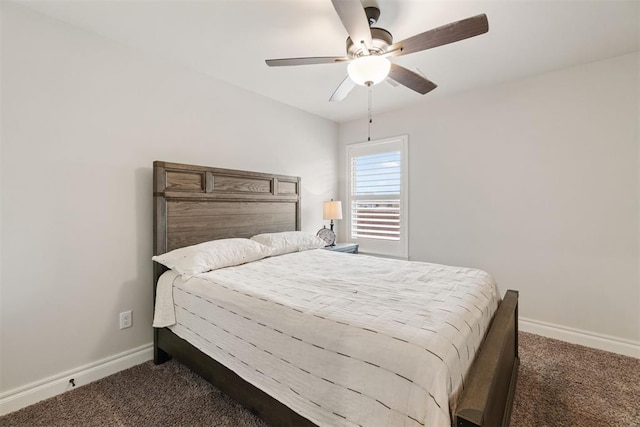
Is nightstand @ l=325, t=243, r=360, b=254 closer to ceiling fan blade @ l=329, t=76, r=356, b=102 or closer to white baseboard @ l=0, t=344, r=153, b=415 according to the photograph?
ceiling fan blade @ l=329, t=76, r=356, b=102

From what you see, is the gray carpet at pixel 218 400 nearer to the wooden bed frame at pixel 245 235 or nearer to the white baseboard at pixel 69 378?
the white baseboard at pixel 69 378

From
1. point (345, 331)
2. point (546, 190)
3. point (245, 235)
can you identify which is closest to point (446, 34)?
point (345, 331)

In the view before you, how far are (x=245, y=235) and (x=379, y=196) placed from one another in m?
1.88

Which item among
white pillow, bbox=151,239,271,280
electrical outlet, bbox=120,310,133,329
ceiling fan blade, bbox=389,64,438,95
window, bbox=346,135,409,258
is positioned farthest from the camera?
window, bbox=346,135,409,258

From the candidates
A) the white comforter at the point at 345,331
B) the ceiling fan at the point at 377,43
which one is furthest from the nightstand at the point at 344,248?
the ceiling fan at the point at 377,43

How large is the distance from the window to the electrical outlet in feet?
9.12

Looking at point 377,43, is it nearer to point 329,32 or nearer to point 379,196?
point 329,32

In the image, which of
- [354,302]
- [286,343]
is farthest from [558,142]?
[286,343]

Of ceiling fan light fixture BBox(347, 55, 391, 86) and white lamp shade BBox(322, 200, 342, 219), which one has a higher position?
ceiling fan light fixture BBox(347, 55, 391, 86)

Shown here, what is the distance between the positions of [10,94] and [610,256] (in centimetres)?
459

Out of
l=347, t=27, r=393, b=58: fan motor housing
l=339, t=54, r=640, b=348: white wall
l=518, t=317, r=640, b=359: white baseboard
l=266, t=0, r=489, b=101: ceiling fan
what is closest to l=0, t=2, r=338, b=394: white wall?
l=266, t=0, r=489, b=101: ceiling fan

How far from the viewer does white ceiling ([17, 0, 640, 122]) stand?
178cm

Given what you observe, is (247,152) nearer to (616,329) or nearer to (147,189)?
(147,189)

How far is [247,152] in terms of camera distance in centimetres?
310
